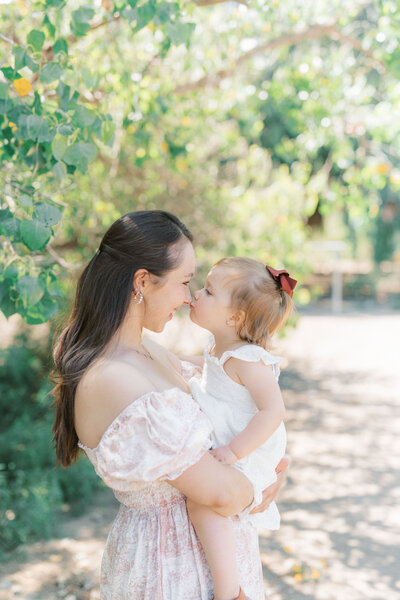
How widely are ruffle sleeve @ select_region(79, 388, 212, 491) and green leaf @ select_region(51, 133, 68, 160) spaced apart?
2.52ft

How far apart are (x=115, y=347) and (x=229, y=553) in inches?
22.9

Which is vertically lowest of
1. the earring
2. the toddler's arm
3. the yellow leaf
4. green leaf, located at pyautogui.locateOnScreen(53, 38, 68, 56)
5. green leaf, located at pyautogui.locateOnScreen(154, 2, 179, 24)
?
the toddler's arm

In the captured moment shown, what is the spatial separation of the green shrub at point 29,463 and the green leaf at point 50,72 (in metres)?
1.77

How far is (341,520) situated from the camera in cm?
471

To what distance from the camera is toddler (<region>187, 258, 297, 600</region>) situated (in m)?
1.67

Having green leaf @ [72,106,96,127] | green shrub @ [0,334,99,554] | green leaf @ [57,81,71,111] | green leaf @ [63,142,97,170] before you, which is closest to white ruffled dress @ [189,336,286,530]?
green leaf @ [63,142,97,170]

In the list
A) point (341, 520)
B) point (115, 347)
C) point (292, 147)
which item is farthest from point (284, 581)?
point (292, 147)

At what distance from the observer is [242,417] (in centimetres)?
183

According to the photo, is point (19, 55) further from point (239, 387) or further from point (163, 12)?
point (239, 387)

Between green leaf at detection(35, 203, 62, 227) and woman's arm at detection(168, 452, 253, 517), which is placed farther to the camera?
green leaf at detection(35, 203, 62, 227)

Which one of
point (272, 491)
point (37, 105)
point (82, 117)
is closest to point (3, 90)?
point (37, 105)

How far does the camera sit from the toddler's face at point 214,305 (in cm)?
194

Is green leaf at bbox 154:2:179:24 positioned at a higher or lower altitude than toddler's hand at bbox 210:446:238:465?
higher

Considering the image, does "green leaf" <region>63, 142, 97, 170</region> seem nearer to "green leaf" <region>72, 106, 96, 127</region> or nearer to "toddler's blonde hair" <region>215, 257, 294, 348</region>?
"green leaf" <region>72, 106, 96, 127</region>
